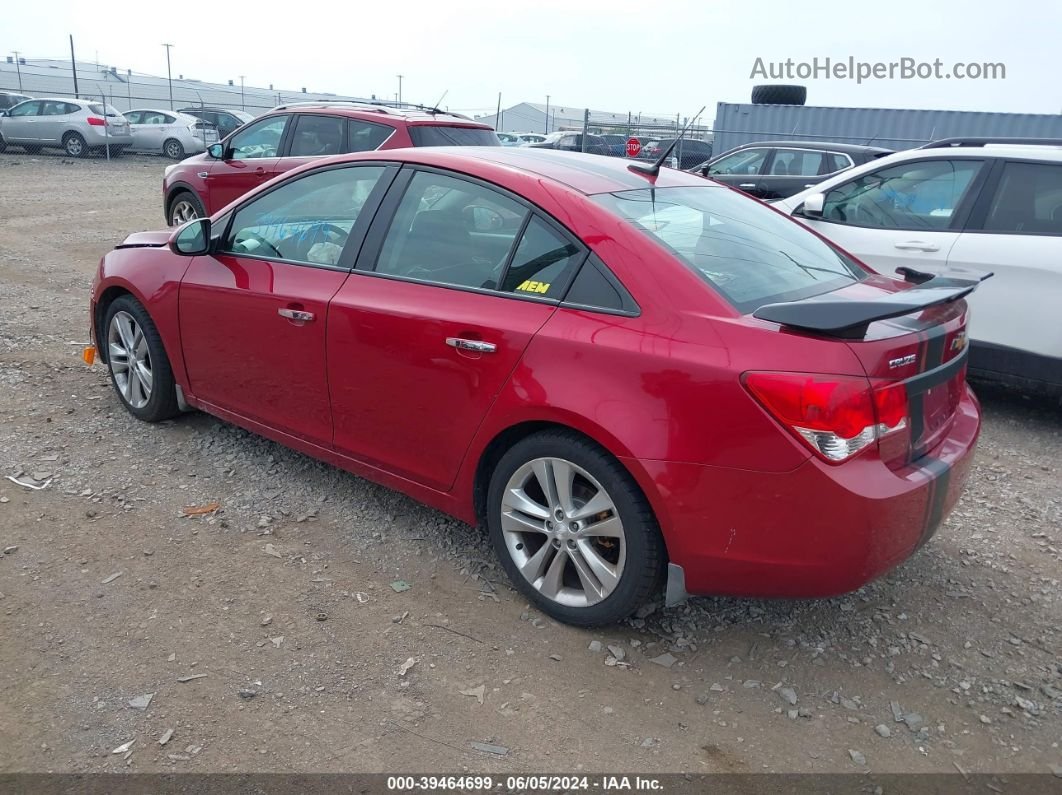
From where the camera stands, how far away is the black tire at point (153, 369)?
4.51 meters

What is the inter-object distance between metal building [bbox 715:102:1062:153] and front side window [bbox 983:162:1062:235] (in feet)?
45.9

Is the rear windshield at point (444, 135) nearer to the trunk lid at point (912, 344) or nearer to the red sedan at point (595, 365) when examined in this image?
the red sedan at point (595, 365)

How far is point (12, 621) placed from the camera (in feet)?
10.0

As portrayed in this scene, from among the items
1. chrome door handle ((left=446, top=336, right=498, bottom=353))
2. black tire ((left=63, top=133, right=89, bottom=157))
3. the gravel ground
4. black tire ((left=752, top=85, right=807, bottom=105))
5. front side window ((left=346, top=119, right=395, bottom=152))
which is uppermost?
black tire ((left=752, top=85, right=807, bottom=105))

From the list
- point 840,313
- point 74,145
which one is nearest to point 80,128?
point 74,145

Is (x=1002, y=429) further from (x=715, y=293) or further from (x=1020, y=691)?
(x=715, y=293)

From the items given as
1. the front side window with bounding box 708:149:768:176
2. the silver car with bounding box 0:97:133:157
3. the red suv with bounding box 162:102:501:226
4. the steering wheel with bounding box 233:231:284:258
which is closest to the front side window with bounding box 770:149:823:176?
the front side window with bounding box 708:149:768:176

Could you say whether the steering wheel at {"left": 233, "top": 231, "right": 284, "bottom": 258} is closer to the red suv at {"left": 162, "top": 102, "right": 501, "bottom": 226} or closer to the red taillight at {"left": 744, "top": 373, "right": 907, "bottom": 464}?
the red taillight at {"left": 744, "top": 373, "right": 907, "bottom": 464}

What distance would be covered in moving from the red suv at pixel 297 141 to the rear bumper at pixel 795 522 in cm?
622

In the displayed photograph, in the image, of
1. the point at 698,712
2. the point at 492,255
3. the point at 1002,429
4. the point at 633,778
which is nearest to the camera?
the point at 633,778

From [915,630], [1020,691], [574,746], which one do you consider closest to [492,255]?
[574,746]

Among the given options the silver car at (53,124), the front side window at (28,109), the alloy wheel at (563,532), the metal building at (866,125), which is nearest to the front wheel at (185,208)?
the alloy wheel at (563,532)

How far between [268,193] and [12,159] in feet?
69.8

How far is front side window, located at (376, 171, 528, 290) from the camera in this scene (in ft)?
10.7
